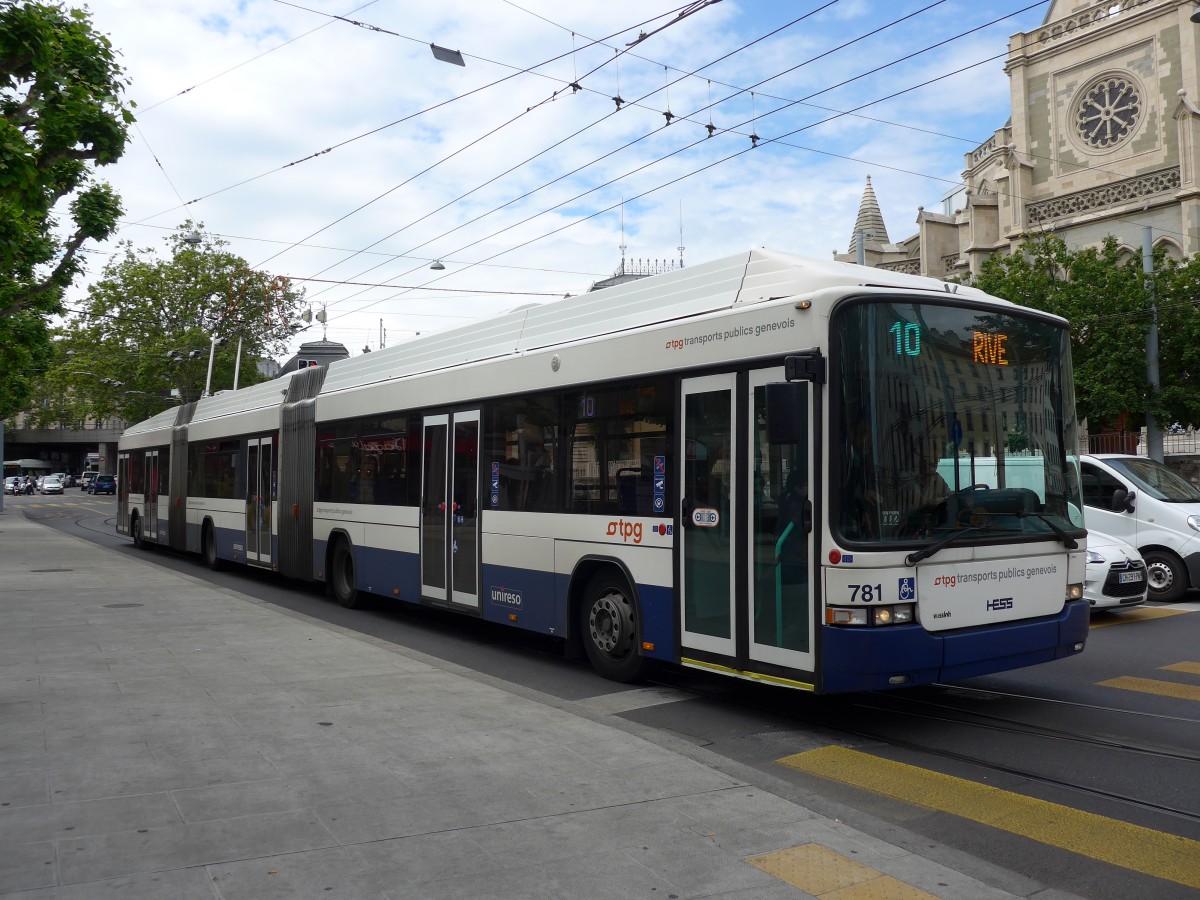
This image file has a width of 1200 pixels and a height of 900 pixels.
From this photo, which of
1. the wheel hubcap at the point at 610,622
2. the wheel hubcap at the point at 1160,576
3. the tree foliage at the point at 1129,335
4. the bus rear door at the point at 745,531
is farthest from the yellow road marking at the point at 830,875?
the tree foliage at the point at 1129,335

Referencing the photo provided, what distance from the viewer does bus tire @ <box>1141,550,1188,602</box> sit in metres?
14.0

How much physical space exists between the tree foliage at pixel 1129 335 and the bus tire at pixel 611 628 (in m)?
19.0

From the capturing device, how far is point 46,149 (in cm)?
1460

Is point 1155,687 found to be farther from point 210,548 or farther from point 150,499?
point 150,499

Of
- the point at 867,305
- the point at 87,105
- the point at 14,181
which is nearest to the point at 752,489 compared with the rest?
the point at 867,305

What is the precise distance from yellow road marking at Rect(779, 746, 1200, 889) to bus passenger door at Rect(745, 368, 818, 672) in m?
0.68

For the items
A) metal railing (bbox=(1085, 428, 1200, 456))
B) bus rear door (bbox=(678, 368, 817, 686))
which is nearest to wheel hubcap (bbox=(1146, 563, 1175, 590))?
bus rear door (bbox=(678, 368, 817, 686))

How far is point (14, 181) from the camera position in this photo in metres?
9.80

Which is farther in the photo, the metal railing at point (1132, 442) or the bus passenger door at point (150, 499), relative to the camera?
the metal railing at point (1132, 442)

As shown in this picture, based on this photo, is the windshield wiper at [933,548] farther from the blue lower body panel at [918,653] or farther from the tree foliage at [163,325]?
the tree foliage at [163,325]

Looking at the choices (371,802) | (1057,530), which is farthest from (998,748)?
(371,802)

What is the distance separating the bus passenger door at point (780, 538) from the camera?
661 centimetres

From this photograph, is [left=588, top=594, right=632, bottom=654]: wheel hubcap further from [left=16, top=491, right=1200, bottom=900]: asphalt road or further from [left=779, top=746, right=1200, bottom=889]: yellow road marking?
[left=779, top=746, right=1200, bottom=889]: yellow road marking

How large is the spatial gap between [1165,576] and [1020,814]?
10.4m
